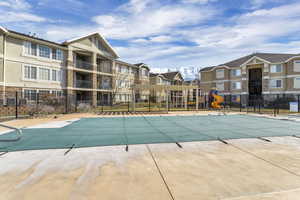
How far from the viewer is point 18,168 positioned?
12.8 ft

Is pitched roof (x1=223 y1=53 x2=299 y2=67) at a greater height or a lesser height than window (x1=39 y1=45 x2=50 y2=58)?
greater

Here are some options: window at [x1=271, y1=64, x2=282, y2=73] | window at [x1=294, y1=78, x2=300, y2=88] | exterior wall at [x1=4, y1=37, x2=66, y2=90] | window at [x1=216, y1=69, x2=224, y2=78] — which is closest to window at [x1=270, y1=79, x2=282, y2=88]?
window at [x1=271, y1=64, x2=282, y2=73]

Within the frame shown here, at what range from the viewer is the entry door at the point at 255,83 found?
34812mm

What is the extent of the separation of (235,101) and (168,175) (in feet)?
120

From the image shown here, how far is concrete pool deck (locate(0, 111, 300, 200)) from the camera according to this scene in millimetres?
2889

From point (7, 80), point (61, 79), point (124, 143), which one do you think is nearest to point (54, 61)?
point (61, 79)

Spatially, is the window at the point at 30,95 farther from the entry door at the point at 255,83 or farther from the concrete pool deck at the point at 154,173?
the entry door at the point at 255,83

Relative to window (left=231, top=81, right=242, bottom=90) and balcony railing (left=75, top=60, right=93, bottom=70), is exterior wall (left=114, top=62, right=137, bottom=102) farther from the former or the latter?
window (left=231, top=81, right=242, bottom=90)

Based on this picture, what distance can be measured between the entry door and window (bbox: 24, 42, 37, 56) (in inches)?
1555

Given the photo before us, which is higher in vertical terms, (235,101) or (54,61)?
(54,61)

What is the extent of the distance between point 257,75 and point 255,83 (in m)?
1.80

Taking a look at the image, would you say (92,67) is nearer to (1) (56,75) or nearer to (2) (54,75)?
(1) (56,75)

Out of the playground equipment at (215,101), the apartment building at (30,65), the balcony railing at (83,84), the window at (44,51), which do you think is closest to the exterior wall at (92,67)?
the balcony railing at (83,84)

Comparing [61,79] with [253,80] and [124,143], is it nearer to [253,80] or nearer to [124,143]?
[124,143]
